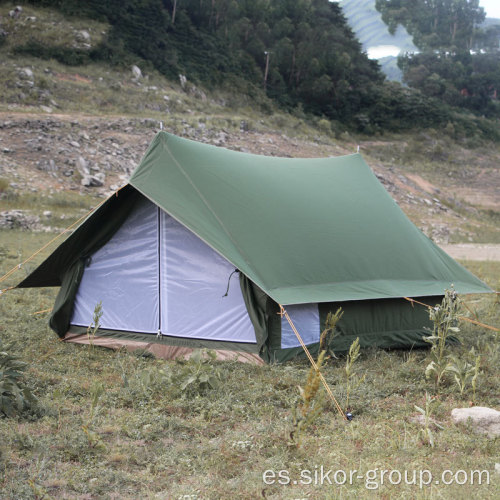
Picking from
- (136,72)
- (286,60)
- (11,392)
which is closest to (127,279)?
(11,392)

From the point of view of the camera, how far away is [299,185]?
23.5ft

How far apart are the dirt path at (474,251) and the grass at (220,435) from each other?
11.7 metres

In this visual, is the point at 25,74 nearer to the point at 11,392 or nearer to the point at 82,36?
the point at 82,36

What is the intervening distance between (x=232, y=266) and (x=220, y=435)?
2.25 m

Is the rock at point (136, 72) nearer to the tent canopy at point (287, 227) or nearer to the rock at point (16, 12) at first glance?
the rock at point (16, 12)

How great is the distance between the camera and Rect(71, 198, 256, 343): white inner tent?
6012 millimetres

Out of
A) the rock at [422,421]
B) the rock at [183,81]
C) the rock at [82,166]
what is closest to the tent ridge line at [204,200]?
the rock at [422,421]

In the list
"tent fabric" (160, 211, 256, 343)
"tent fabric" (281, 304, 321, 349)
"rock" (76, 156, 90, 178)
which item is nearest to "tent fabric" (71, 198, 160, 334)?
"tent fabric" (160, 211, 256, 343)

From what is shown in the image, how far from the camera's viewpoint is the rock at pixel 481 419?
402cm

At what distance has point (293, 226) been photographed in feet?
21.2

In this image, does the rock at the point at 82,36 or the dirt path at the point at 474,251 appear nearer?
the dirt path at the point at 474,251

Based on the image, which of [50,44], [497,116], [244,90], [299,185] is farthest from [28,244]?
[497,116]

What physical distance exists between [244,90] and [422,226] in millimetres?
22615

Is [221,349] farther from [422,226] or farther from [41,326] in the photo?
[422,226]
